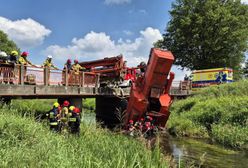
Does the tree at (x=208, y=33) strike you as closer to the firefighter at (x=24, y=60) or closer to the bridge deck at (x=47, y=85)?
the bridge deck at (x=47, y=85)

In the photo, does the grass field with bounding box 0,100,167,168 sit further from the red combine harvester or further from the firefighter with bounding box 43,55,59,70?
the red combine harvester

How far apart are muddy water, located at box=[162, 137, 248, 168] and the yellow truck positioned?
644 inches

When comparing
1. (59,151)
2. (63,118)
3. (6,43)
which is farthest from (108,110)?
(6,43)

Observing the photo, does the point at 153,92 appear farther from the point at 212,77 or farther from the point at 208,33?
the point at 208,33

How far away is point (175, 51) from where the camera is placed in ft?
131

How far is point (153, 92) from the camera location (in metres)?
13.4

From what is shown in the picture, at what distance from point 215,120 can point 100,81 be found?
7.82m

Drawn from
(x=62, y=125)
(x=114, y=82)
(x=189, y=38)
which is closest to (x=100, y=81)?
(x=114, y=82)

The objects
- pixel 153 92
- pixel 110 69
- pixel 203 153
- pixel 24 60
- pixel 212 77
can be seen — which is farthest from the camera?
pixel 212 77

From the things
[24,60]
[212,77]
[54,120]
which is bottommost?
[54,120]

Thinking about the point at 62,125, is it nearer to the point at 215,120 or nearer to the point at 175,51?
the point at 215,120

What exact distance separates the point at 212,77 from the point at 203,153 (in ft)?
70.3

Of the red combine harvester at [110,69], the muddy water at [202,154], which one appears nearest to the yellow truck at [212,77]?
the red combine harvester at [110,69]

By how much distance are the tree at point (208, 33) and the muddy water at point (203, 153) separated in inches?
1029
